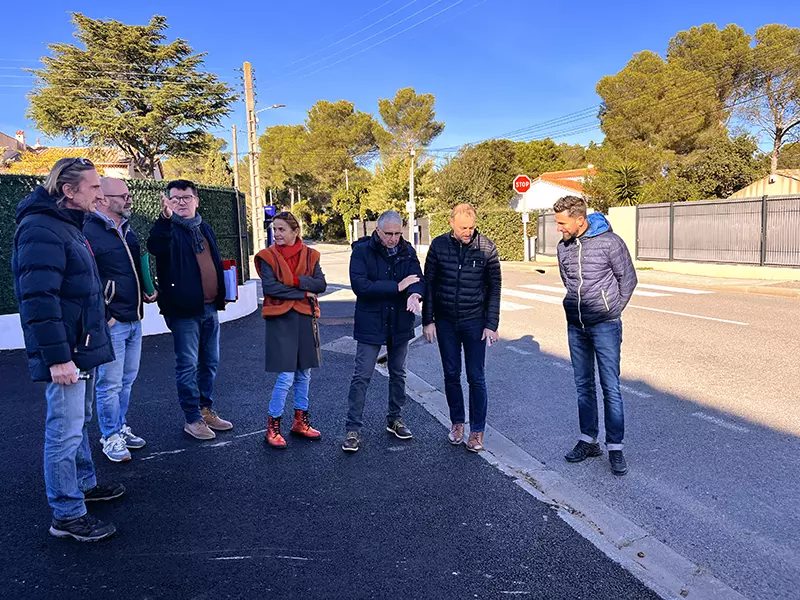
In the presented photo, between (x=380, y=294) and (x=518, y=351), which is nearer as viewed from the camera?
(x=380, y=294)

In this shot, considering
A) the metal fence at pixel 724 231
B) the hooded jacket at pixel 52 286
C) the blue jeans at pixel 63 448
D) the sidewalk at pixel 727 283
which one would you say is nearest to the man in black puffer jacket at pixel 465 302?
the hooded jacket at pixel 52 286

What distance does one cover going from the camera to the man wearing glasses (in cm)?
442

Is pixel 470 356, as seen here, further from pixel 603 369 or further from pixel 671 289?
pixel 671 289

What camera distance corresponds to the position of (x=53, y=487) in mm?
3129

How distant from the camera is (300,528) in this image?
10.6ft

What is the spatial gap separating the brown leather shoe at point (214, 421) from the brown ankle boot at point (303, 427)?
60 cm

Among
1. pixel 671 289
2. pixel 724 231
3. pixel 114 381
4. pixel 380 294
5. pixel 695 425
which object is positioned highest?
pixel 724 231

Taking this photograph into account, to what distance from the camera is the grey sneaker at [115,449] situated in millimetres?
4148

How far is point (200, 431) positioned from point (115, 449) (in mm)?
631

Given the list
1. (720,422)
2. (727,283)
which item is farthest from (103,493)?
(727,283)

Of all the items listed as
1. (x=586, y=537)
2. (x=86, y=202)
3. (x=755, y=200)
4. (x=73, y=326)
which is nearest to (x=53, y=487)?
(x=73, y=326)

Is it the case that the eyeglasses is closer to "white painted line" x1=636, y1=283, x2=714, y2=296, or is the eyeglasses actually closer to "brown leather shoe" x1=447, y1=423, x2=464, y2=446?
"brown leather shoe" x1=447, y1=423, x2=464, y2=446

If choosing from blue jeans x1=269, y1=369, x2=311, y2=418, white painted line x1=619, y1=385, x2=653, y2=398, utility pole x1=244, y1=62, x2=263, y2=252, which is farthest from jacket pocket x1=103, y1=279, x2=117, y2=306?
utility pole x1=244, y1=62, x2=263, y2=252

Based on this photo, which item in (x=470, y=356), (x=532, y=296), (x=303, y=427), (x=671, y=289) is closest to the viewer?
(x=470, y=356)
